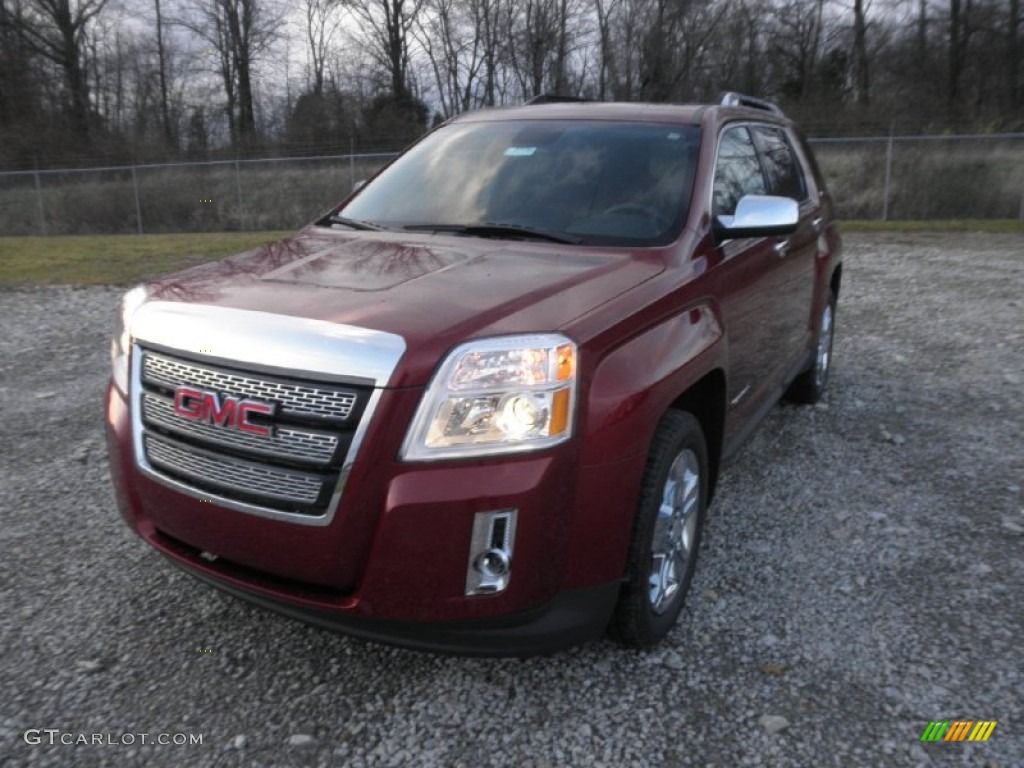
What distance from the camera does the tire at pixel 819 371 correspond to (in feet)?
18.1

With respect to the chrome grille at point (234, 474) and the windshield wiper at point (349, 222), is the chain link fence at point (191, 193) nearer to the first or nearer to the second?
the windshield wiper at point (349, 222)

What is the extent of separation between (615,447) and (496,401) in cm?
38

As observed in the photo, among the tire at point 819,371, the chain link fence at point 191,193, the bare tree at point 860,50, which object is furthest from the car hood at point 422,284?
the bare tree at point 860,50

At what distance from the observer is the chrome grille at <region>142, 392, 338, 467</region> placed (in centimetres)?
227

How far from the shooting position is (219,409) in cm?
239

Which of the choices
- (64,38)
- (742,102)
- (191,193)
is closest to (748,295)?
(742,102)

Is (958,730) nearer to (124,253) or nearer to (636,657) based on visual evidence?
(636,657)

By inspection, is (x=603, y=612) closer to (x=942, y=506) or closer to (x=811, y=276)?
(x=942, y=506)

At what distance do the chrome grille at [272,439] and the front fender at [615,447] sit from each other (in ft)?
2.29

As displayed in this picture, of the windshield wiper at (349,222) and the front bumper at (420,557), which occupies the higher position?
the windshield wiper at (349,222)

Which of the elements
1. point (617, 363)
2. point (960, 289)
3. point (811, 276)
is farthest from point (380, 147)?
point (617, 363)

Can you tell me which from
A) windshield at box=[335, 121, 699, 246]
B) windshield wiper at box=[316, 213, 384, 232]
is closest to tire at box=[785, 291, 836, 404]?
windshield at box=[335, 121, 699, 246]

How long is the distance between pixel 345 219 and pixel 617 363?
1.89 m

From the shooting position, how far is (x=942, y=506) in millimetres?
4082
